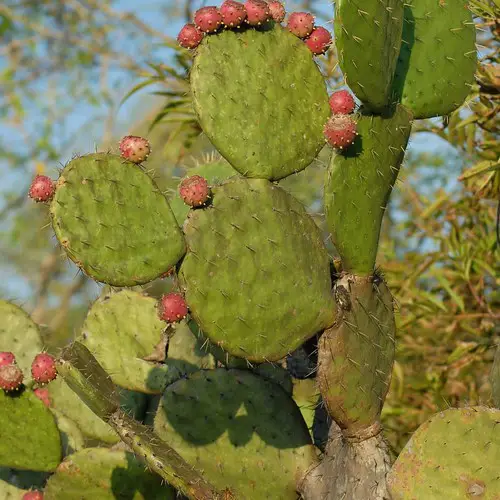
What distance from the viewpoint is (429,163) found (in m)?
4.46

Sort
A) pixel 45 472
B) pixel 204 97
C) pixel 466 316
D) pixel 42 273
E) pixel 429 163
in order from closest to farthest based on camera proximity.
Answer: pixel 204 97, pixel 45 472, pixel 466 316, pixel 429 163, pixel 42 273

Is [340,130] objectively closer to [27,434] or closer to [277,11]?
[277,11]

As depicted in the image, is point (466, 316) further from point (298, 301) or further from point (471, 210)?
point (298, 301)

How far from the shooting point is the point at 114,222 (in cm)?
166

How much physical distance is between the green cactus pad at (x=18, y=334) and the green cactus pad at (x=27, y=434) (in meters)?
0.26

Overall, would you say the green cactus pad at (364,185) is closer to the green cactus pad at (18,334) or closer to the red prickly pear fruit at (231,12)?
the red prickly pear fruit at (231,12)

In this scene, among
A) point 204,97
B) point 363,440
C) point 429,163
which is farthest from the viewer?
point 429,163

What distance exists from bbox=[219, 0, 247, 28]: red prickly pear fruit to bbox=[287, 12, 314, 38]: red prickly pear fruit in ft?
0.45

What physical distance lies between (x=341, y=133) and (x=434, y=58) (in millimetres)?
334

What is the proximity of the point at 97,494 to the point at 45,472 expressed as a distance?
0.17 meters

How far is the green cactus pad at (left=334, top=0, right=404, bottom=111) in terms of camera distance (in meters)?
1.66

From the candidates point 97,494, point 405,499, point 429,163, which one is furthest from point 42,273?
point 405,499

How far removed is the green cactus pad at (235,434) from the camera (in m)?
2.02

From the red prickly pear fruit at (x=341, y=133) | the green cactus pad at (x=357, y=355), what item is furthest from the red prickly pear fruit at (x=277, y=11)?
the green cactus pad at (x=357, y=355)
